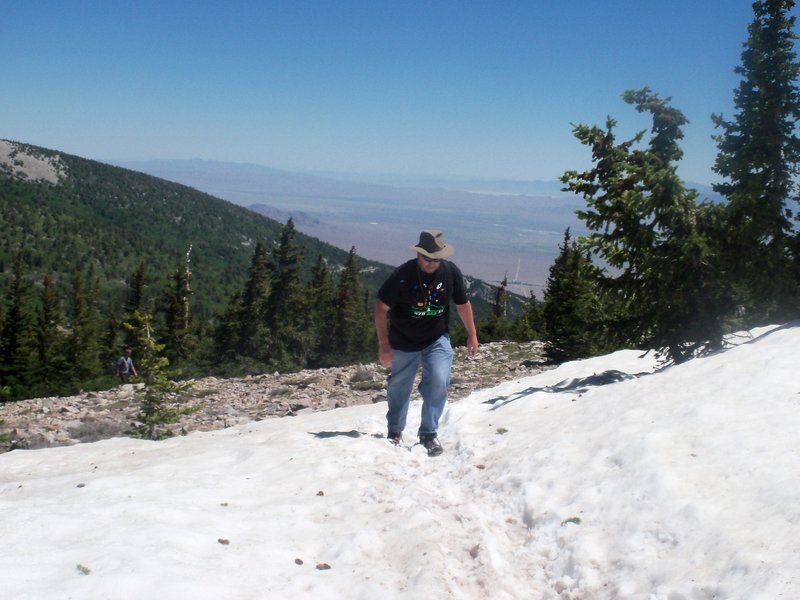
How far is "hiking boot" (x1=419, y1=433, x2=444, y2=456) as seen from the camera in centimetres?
751

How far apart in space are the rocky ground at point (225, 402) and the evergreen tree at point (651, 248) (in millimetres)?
4907

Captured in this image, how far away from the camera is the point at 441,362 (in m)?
7.36

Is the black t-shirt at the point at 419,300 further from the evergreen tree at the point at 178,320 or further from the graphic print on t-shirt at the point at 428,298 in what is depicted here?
the evergreen tree at the point at 178,320

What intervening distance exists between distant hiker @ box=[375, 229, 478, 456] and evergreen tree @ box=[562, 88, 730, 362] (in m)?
5.01

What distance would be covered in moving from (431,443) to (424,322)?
5.17 ft

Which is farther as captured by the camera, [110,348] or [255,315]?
[110,348]

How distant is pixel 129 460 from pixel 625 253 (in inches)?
355

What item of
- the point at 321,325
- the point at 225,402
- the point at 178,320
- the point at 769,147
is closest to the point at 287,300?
the point at 321,325

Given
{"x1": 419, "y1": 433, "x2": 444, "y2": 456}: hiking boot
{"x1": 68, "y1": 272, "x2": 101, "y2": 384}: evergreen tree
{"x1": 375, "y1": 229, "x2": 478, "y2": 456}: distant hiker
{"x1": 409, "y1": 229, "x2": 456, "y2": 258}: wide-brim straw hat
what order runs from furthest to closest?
{"x1": 68, "y1": 272, "x2": 101, "y2": 384}: evergreen tree → {"x1": 419, "y1": 433, "x2": 444, "y2": 456}: hiking boot → {"x1": 375, "y1": 229, "x2": 478, "y2": 456}: distant hiker → {"x1": 409, "y1": 229, "x2": 456, "y2": 258}: wide-brim straw hat

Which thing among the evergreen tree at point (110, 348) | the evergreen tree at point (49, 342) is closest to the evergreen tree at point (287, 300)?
the evergreen tree at point (49, 342)

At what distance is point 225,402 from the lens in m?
17.8

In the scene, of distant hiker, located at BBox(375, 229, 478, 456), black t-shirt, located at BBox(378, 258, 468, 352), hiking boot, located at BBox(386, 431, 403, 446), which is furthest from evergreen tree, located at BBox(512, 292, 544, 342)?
black t-shirt, located at BBox(378, 258, 468, 352)

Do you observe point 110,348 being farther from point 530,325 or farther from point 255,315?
point 530,325

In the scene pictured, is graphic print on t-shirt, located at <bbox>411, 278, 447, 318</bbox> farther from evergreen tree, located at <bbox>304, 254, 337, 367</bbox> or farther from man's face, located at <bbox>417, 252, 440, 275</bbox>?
evergreen tree, located at <bbox>304, 254, 337, 367</bbox>
